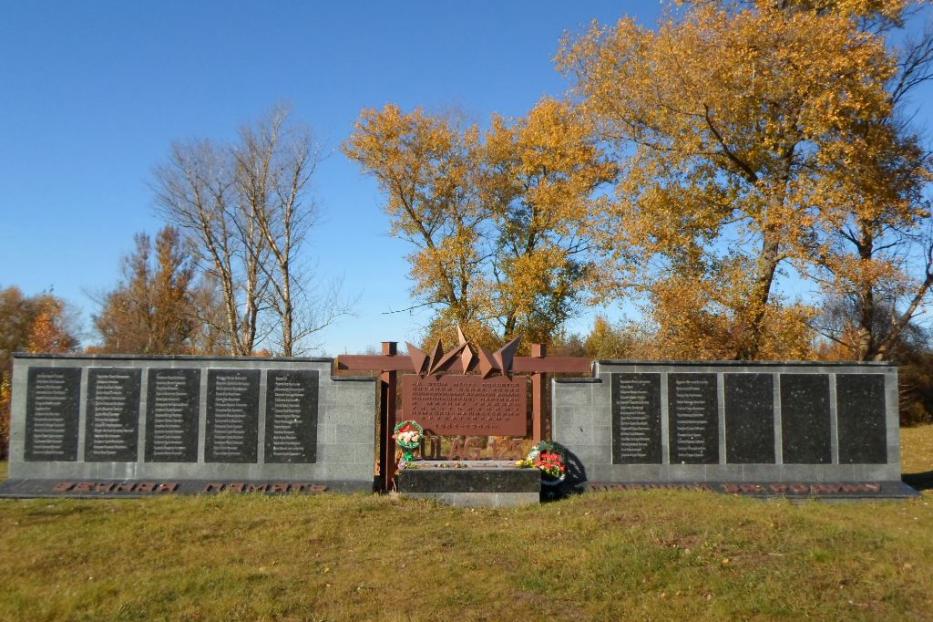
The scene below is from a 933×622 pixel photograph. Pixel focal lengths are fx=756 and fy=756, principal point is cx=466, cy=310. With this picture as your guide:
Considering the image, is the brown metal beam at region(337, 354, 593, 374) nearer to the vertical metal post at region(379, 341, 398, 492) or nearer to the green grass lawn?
the vertical metal post at region(379, 341, 398, 492)

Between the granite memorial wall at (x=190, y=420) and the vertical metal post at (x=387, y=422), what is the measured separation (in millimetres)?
314

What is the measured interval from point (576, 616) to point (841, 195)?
12818 millimetres

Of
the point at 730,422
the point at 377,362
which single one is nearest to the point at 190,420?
the point at 377,362

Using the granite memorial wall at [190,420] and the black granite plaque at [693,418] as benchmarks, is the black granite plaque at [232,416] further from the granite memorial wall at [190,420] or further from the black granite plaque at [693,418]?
the black granite plaque at [693,418]

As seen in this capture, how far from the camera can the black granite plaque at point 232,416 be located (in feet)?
41.1

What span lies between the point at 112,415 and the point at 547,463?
7.23 metres

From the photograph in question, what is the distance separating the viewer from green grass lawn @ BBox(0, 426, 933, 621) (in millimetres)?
6707

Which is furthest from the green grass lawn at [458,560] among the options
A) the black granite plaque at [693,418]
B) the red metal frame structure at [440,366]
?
the red metal frame structure at [440,366]

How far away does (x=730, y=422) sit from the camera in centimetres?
1288

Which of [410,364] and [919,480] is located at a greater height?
[410,364]

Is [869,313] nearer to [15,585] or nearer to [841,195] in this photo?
[841,195]

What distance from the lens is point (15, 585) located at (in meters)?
7.30

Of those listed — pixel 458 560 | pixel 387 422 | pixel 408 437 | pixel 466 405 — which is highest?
pixel 466 405

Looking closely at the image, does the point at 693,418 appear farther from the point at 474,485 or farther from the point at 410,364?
the point at 410,364
